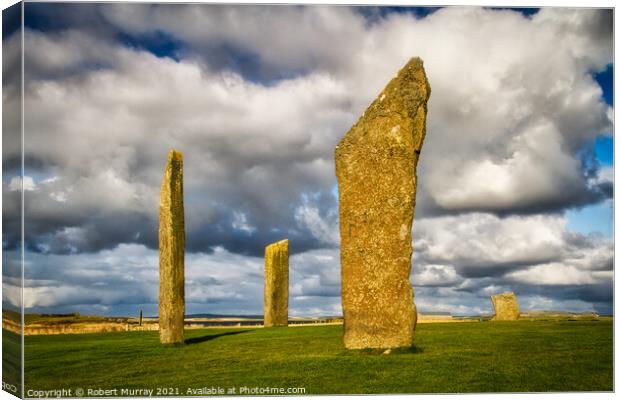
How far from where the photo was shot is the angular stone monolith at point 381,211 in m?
12.4

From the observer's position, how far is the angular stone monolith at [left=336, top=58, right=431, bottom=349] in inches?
488

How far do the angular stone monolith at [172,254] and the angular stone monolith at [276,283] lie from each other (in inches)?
284

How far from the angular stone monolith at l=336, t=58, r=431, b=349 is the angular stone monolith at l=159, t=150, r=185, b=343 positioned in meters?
4.90

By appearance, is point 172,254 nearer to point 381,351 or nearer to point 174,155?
point 174,155

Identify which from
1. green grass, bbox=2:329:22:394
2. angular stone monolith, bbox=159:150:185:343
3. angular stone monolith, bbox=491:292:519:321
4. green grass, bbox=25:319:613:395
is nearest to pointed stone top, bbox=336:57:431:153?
green grass, bbox=25:319:613:395

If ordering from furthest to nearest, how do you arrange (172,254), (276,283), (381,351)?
1. (276,283)
2. (172,254)
3. (381,351)

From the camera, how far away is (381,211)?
12.5 meters

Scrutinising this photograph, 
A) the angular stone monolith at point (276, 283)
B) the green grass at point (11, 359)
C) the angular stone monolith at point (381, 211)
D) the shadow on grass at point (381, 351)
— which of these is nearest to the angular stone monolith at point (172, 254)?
the angular stone monolith at point (381, 211)

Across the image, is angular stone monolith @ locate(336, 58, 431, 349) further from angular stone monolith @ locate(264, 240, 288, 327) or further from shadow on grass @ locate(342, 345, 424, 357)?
angular stone monolith @ locate(264, 240, 288, 327)

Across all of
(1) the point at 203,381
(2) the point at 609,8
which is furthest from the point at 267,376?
(2) the point at 609,8

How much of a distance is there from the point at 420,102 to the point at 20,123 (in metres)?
6.76

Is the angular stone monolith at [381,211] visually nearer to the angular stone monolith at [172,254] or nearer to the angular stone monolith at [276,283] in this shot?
the angular stone monolith at [172,254]

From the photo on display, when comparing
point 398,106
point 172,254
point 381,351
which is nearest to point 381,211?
point 398,106

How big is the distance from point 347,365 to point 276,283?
12.0 meters
